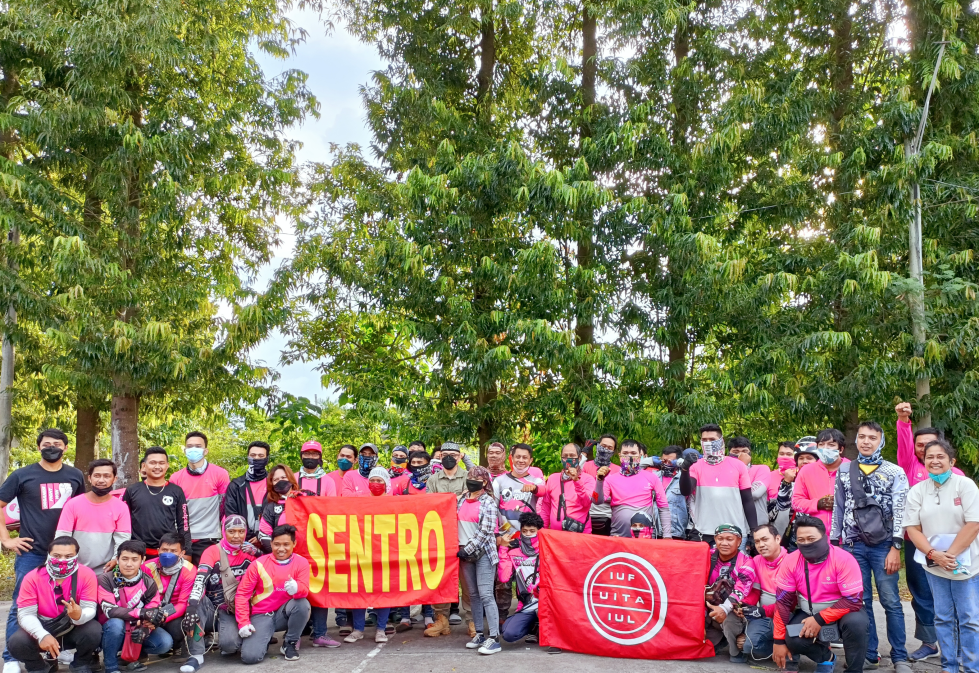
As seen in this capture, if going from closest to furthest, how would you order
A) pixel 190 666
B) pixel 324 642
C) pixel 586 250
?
1. pixel 190 666
2. pixel 324 642
3. pixel 586 250

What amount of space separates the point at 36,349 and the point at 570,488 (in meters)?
10.7

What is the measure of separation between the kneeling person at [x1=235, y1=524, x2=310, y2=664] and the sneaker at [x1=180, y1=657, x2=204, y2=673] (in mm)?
392

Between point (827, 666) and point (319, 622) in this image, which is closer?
point (827, 666)

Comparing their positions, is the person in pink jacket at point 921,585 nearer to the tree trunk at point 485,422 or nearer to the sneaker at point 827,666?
the sneaker at point 827,666

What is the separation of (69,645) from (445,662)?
3.31 metres

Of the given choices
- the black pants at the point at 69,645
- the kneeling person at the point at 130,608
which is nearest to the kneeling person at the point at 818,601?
the kneeling person at the point at 130,608

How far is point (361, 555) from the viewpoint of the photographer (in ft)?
26.3

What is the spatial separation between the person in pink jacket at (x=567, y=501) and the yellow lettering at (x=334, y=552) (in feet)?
7.12

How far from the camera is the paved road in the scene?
22.1ft

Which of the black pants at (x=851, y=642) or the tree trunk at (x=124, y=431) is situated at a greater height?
the tree trunk at (x=124, y=431)

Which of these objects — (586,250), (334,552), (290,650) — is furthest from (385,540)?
(586,250)

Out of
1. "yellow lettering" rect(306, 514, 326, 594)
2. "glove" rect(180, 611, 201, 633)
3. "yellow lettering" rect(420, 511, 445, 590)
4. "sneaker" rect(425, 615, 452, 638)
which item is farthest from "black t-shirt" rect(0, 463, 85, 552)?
"sneaker" rect(425, 615, 452, 638)

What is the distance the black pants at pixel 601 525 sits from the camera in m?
8.23

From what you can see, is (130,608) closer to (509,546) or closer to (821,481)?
(509,546)
